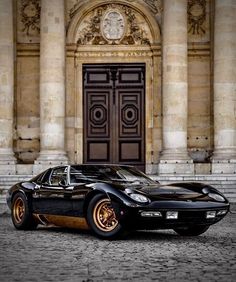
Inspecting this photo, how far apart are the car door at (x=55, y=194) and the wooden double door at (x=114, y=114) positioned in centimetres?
1194

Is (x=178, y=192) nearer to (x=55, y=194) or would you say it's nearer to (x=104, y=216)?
(x=104, y=216)

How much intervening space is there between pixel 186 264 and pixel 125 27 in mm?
18035

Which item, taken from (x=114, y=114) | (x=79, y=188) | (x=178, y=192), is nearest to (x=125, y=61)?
(x=114, y=114)

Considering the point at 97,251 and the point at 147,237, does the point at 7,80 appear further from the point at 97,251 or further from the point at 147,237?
the point at 97,251

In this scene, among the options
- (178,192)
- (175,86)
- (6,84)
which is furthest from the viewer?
(6,84)

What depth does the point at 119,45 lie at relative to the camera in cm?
2586

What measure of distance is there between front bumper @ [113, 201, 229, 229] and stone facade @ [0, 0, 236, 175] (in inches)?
466

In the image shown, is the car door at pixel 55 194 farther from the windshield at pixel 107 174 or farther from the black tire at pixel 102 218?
the black tire at pixel 102 218

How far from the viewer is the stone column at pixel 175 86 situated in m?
23.8

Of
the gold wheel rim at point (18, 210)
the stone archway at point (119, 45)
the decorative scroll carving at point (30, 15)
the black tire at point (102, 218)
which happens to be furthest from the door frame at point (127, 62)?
the black tire at point (102, 218)

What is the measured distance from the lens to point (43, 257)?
31.3ft

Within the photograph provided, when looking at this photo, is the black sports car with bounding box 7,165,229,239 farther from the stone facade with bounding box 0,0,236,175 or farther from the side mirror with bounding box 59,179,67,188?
the stone facade with bounding box 0,0,236,175

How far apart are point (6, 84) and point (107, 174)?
39.7 ft

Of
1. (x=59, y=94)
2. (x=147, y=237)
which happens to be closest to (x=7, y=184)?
(x=59, y=94)
